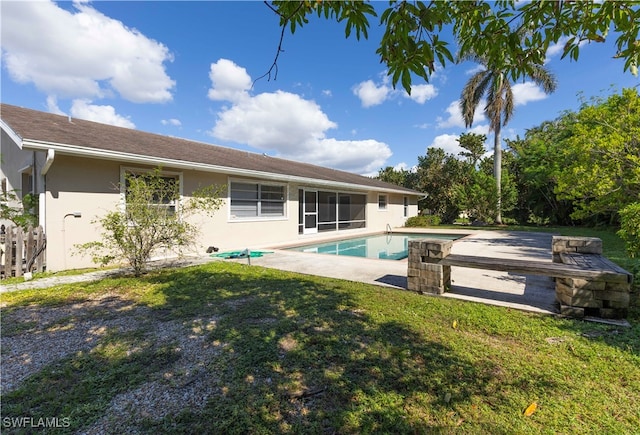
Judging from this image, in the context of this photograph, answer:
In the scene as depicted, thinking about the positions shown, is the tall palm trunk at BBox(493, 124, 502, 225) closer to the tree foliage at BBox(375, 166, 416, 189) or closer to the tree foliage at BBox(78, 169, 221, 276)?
the tree foliage at BBox(375, 166, 416, 189)

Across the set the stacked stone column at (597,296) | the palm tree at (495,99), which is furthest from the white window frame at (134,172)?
the palm tree at (495,99)

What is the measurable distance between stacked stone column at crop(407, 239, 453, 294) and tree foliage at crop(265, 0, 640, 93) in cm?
319

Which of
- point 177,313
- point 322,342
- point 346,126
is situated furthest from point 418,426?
point 346,126

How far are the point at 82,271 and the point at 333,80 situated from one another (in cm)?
1601

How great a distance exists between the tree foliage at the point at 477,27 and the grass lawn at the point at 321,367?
2.41m

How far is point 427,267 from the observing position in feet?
16.8

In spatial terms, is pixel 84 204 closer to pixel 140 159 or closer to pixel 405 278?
pixel 140 159

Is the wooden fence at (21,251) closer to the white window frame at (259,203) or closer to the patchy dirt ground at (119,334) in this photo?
the patchy dirt ground at (119,334)

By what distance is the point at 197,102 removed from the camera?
17500 millimetres

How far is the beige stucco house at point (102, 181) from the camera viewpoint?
263 inches

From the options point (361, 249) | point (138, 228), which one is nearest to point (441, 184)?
point (361, 249)

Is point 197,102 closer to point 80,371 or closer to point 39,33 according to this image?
point 39,33

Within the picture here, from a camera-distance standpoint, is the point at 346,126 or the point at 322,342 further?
the point at 346,126

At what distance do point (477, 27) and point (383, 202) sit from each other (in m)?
19.9
